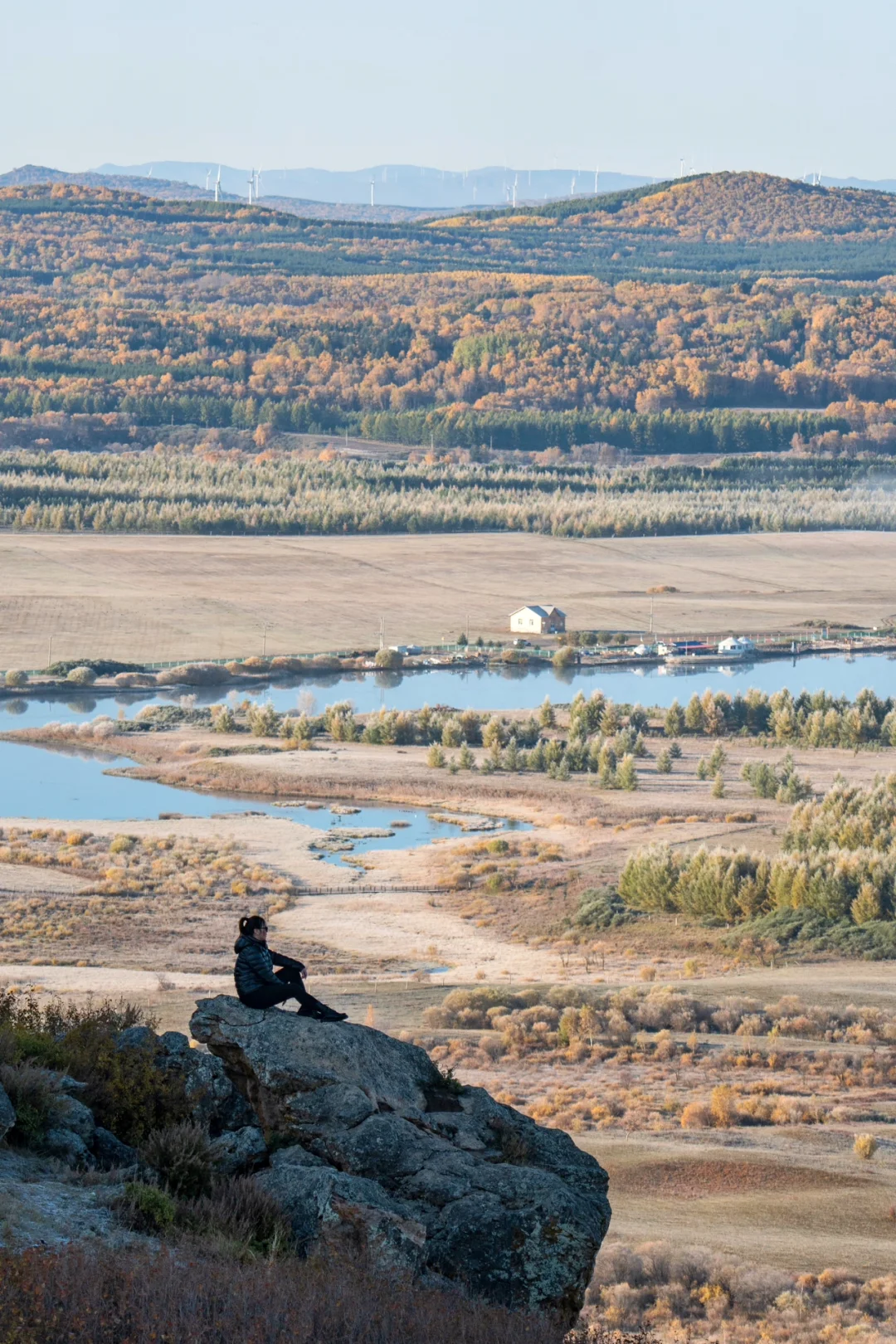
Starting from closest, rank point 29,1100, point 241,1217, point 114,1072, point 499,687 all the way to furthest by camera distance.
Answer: point 241,1217, point 29,1100, point 114,1072, point 499,687

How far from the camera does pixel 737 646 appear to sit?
6969cm

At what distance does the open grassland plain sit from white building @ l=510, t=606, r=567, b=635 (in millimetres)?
824

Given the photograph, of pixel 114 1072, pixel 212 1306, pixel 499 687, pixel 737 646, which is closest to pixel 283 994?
pixel 114 1072

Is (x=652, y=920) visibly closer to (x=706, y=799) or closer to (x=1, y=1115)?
(x=706, y=799)

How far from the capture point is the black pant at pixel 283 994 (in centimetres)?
1077

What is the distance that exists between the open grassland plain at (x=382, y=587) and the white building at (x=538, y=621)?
2.70 ft

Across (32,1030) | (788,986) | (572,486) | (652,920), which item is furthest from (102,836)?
(572,486)

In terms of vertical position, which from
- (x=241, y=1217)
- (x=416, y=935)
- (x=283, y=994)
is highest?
(x=283, y=994)

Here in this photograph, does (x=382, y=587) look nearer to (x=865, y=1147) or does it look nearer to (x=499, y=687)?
(x=499, y=687)

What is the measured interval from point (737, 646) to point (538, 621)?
26.4 ft

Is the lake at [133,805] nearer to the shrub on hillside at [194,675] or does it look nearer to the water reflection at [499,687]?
the water reflection at [499,687]

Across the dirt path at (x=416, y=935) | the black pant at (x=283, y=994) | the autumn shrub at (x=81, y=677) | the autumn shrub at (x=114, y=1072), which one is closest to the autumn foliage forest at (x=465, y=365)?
the autumn shrub at (x=81, y=677)

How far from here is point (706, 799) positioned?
42531 mm

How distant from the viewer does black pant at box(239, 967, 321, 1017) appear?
10.8 m
